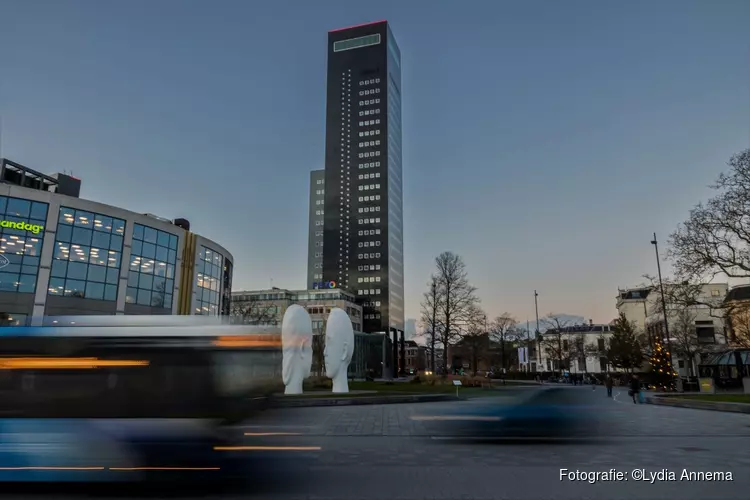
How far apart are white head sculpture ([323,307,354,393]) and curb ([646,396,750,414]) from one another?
20.6 m

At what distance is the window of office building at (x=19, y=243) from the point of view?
44812 millimetres

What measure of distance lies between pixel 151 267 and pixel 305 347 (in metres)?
32.5

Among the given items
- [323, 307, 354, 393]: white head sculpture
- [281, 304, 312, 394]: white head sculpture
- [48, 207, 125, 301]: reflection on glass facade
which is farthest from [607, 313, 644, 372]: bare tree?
[48, 207, 125, 301]: reflection on glass facade

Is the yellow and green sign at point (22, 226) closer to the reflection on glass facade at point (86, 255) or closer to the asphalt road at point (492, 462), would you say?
the reflection on glass facade at point (86, 255)

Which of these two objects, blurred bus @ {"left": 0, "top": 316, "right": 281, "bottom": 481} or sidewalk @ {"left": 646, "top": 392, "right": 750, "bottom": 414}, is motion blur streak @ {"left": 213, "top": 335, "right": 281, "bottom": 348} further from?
sidewalk @ {"left": 646, "top": 392, "right": 750, "bottom": 414}

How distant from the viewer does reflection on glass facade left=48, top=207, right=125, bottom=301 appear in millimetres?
47531

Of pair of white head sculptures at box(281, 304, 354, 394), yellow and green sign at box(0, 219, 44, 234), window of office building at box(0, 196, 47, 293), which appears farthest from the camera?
yellow and green sign at box(0, 219, 44, 234)

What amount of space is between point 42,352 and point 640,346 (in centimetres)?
7640

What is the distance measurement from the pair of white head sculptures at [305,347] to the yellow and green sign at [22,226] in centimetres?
3115

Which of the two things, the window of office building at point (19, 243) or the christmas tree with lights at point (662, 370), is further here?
the window of office building at point (19, 243)

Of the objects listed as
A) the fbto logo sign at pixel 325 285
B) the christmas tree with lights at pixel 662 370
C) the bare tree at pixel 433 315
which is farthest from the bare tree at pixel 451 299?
the fbto logo sign at pixel 325 285

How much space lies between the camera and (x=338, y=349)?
1361 inches

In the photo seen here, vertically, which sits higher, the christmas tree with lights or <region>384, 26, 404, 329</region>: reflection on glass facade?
<region>384, 26, 404, 329</region>: reflection on glass facade

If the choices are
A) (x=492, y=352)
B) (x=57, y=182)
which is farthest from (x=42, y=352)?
(x=492, y=352)
